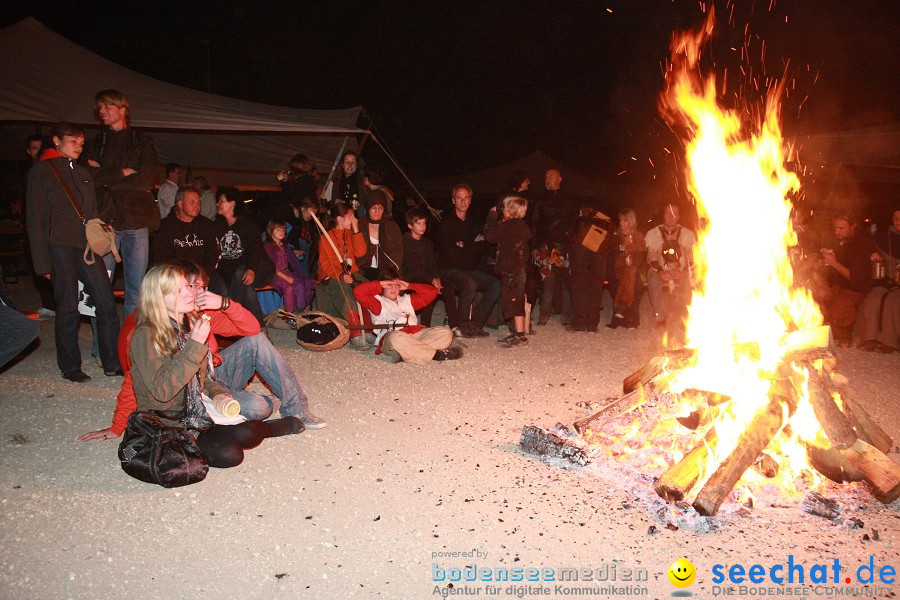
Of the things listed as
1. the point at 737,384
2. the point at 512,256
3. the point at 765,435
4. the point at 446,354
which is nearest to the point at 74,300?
the point at 446,354

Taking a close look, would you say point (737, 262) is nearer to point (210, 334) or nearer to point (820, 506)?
point (820, 506)

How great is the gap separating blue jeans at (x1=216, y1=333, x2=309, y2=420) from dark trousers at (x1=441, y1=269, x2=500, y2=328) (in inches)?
143

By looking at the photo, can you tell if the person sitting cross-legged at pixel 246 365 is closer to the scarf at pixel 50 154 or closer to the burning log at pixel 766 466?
the scarf at pixel 50 154

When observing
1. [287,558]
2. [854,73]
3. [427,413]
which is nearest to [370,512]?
[287,558]

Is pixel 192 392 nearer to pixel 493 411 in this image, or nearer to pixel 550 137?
pixel 493 411

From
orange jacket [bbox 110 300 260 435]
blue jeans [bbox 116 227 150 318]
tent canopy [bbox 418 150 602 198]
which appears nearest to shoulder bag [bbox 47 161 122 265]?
blue jeans [bbox 116 227 150 318]

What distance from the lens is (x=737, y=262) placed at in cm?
573

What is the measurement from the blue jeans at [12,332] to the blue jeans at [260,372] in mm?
1266

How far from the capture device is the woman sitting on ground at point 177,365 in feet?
12.5

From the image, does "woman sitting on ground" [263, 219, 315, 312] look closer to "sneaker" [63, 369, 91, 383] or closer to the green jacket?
"sneaker" [63, 369, 91, 383]

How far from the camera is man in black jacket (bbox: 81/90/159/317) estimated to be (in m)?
5.88

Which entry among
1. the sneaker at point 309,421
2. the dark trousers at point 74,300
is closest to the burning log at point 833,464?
the sneaker at point 309,421

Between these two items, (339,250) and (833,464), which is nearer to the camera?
(833,464)

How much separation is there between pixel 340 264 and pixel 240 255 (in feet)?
3.89
